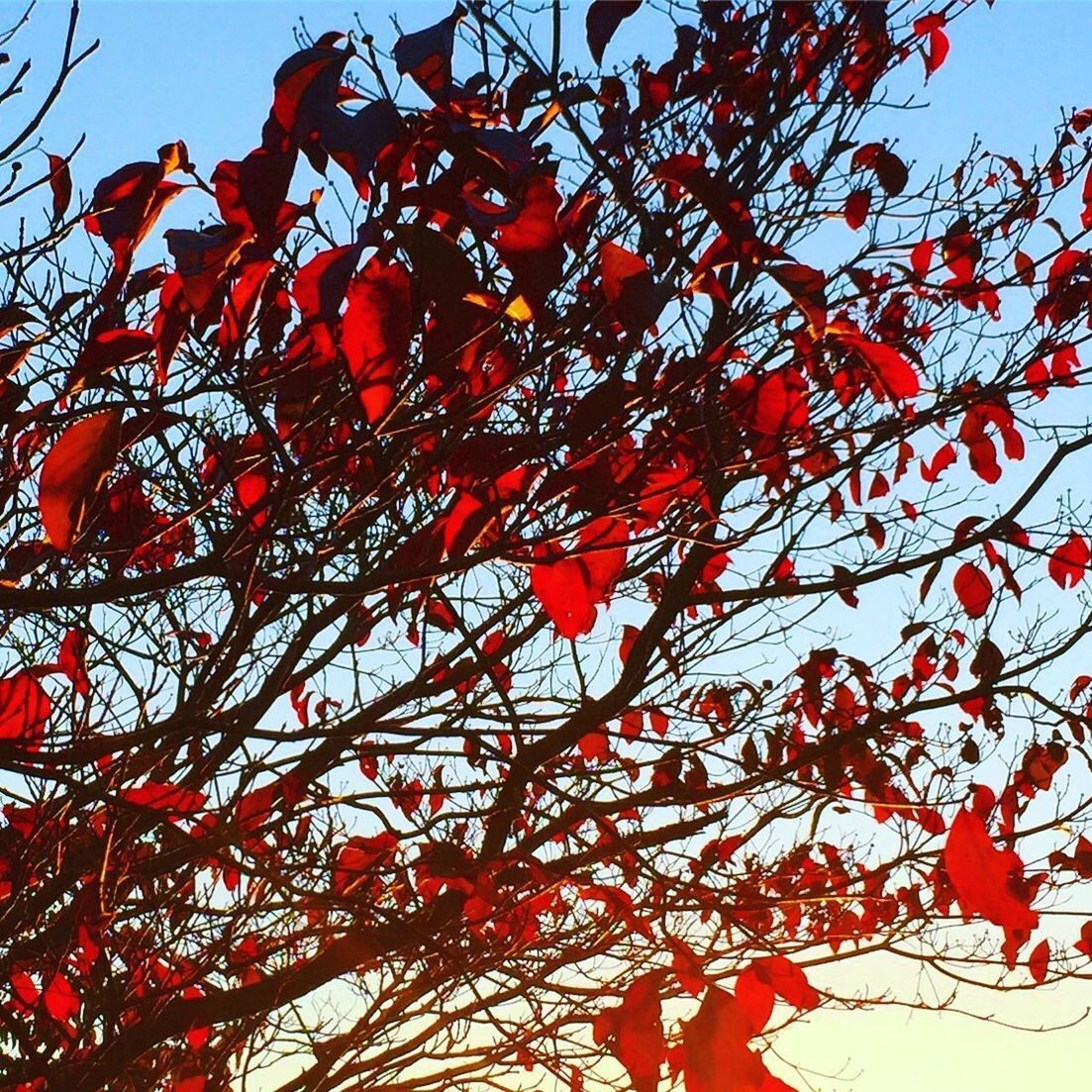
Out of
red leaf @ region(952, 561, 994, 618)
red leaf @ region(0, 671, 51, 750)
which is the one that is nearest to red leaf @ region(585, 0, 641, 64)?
red leaf @ region(952, 561, 994, 618)

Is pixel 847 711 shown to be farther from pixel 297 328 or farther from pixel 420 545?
pixel 297 328

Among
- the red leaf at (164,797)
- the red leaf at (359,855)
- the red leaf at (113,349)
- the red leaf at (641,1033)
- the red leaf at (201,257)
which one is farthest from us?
the red leaf at (359,855)

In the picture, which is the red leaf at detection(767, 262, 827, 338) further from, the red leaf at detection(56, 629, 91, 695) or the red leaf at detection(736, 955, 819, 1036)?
the red leaf at detection(56, 629, 91, 695)

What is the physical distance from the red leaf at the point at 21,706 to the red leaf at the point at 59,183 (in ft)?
4.01

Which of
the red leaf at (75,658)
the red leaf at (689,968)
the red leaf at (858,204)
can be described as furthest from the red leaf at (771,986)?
the red leaf at (858,204)

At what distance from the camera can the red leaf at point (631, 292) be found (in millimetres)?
1495

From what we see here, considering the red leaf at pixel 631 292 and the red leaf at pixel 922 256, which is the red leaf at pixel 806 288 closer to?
the red leaf at pixel 631 292

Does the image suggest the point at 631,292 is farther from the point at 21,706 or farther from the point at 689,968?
the point at 21,706

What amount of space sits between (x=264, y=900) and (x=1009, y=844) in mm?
2935

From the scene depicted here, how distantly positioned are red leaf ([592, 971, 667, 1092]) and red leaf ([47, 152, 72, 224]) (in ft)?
7.19

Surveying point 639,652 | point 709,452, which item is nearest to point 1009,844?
point 639,652

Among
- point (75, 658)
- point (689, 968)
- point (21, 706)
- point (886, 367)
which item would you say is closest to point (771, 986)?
point (689, 968)

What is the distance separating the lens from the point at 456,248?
161cm

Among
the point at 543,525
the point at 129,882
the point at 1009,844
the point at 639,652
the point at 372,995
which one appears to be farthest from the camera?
the point at 372,995
